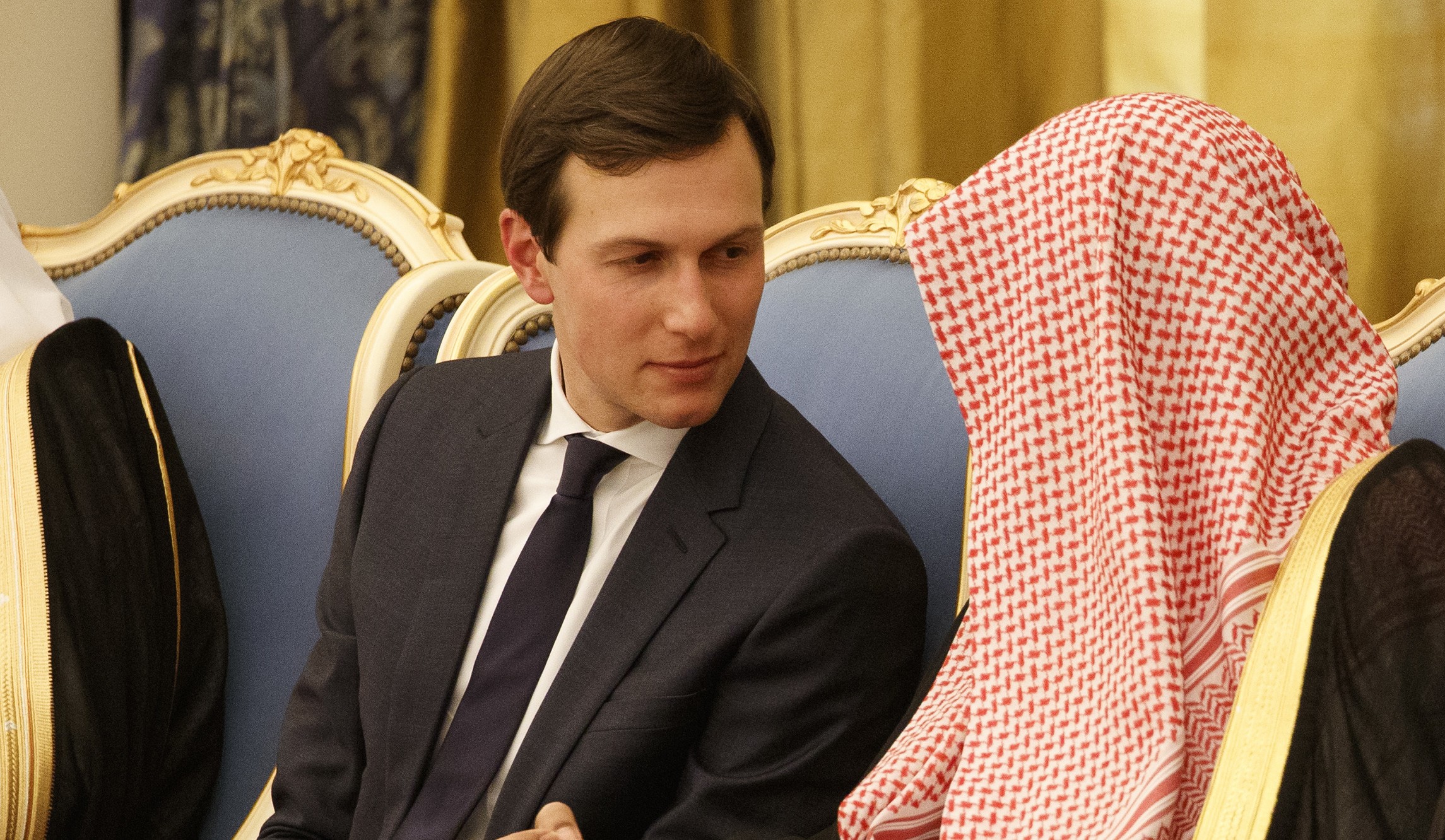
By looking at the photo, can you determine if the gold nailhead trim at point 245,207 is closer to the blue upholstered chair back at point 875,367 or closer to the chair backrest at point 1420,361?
the blue upholstered chair back at point 875,367

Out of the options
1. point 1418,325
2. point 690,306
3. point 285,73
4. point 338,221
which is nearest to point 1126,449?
point 690,306

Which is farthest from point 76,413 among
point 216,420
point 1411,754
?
point 1411,754

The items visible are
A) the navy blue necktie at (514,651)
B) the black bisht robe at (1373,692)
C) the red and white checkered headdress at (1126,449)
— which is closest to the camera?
the black bisht robe at (1373,692)

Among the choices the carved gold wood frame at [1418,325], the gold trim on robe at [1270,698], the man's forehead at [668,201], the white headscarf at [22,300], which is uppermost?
the man's forehead at [668,201]

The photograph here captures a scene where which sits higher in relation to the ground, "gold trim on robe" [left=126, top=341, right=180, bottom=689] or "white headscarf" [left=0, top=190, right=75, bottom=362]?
"white headscarf" [left=0, top=190, right=75, bottom=362]

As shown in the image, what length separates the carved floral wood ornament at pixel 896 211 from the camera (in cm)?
133

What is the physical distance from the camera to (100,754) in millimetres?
1290

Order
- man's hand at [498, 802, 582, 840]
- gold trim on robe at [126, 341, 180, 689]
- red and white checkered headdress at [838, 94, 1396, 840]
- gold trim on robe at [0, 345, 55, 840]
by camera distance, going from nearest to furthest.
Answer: red and white checkered headdress at [838, 94, 1396, 840]
man's hand at [498, 802, 582, 840]
gold trim on robe at [0, 345, 55, 840]
gold trim on robe at [126, 341, 180, 689]

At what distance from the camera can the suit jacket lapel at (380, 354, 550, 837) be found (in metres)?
1.14

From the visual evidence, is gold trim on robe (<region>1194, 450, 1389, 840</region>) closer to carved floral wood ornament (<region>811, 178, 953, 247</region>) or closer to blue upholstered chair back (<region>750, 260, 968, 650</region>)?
blue upholstered chair back (<region>750, 260, 968, 650</region>)

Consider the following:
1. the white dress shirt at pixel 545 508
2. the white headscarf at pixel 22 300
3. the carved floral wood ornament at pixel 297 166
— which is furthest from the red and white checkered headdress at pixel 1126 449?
the white headscarf at pixel 22 300

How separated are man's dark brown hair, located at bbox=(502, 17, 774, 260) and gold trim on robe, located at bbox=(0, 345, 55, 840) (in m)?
0.57

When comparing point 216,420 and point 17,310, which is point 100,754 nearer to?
point 216,420

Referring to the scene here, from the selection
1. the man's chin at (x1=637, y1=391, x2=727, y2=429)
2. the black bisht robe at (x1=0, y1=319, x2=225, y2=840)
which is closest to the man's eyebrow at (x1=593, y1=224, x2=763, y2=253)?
the man's chin at (x1=637, y1=391, x2=727, y2=429)
